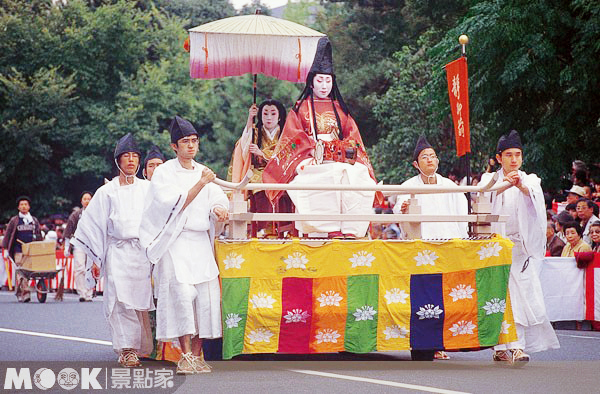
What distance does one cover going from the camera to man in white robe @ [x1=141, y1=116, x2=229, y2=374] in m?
9.86

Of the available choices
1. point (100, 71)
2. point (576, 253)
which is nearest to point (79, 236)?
point (576, 253)

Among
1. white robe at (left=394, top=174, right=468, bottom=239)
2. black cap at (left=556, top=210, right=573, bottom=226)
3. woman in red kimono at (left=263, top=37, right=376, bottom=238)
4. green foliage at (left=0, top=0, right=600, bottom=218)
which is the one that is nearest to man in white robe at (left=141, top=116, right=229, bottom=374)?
woman in red kimono at (left=263, top=37, right=376, bottom=238)

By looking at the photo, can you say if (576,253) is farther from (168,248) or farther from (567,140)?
(168,248)

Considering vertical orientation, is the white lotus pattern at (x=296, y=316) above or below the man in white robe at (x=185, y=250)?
below

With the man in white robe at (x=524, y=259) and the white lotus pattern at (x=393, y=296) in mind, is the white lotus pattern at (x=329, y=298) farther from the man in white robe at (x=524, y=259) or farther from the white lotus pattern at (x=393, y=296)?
the man in white robe at (x=524, y=259)

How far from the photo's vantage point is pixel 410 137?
3114 cm

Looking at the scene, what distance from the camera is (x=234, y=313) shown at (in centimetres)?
1014

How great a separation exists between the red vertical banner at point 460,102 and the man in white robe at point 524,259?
2.39 ft

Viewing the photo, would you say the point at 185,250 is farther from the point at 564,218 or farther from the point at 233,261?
the point at 564,218

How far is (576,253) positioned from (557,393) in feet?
24.8

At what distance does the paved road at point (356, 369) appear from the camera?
29.2 feet

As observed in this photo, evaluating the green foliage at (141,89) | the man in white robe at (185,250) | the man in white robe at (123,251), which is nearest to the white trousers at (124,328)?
the man in white robe at (123,251)

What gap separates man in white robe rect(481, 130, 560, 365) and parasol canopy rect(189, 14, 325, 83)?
3567 mm

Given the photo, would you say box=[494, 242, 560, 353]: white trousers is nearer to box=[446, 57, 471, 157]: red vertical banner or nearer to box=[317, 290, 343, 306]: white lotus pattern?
box=[446, 57, 471, 157]: red vertical banner
